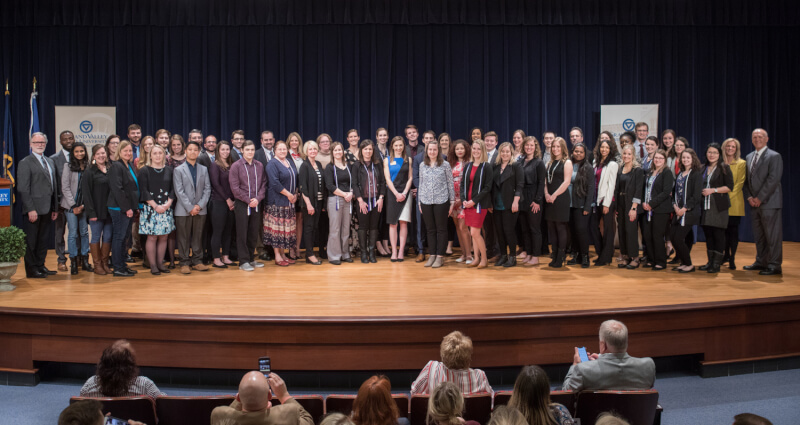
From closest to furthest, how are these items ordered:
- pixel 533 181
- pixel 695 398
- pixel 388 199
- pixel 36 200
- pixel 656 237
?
pixel 695 398 < pixel 36 200 < pixel 656 237 < pixel 533 181 < pixel 388 199

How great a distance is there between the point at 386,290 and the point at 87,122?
18.2 ft

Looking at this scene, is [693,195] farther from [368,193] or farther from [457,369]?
[457,369]

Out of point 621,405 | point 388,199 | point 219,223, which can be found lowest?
point 621,405

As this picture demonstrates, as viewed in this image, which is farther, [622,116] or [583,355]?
[622,116]

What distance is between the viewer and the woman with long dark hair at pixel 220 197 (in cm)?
622

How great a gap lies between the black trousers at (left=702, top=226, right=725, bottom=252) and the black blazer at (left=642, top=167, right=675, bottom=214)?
47 cm

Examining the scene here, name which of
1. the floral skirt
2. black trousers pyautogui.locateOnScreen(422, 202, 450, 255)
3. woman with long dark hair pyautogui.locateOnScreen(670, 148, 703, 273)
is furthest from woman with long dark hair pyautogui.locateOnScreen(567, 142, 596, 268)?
the floral skirt

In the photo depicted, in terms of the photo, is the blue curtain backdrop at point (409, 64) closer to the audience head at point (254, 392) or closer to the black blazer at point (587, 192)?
the black blazer at point (587, 192)

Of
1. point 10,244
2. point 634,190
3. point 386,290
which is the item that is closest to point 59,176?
point 10,244

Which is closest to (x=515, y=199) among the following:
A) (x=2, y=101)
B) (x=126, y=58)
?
(x=126, y=58)

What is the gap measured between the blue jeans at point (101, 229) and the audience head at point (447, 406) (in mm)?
4623

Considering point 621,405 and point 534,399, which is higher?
point 534,399

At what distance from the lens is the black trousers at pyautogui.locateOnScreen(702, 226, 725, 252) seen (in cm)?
603

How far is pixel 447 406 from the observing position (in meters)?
2.34
